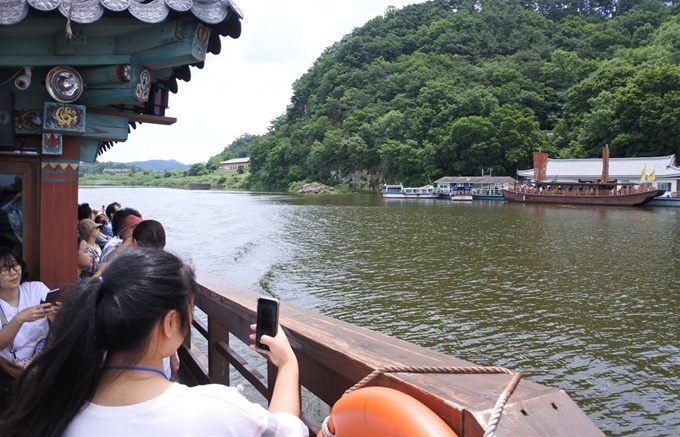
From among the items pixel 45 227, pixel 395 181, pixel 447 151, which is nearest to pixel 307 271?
pixel 45 227

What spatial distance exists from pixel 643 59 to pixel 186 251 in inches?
2266

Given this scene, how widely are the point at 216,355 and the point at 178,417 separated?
174cm

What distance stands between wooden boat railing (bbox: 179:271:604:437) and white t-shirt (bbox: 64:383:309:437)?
0.33m

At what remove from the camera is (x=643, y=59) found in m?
56.8

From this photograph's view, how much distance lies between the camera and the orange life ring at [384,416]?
3.37ft

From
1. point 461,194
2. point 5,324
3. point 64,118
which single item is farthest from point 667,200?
point 5,324

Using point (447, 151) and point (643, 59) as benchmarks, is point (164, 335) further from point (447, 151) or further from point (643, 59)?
point (643, 59)

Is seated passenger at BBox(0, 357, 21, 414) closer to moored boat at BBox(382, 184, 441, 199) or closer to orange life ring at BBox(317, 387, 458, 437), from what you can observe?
orange life ring at BBox(317, 387, 458, 437)

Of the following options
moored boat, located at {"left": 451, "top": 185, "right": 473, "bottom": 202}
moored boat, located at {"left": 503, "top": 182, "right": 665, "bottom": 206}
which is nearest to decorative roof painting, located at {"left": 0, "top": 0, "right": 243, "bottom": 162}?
moored boat, located at {"left": 503, "top": 182, "right": 665, "bottom": 206}

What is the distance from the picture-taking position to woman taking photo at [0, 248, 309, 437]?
1.14m

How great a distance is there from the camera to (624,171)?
143 ft

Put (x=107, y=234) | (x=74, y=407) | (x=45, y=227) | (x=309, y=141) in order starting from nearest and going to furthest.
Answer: (x=74, y=407), (x=45, y=227), (x=107, y=234), (x=309, y=141)

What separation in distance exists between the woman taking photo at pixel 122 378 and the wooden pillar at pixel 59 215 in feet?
8.87

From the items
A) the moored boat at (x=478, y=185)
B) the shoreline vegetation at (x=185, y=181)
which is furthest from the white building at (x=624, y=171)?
the shoreline vegetation at (x=185, y=181)
